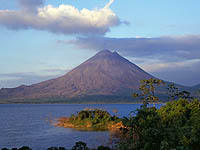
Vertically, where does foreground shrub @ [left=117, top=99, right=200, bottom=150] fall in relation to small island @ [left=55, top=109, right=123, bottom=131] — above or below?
above

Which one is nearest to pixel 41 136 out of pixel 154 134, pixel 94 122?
pixel 94 122

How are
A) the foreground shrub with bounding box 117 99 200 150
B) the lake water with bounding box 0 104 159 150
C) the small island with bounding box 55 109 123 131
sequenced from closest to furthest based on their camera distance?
1. the foreground shrub with bounding box 117 99 200 150
2. the lake water with bounding box 0 104 159 150
3. the small island with bounding box 55 109 123 131

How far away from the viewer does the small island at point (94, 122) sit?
111 ft

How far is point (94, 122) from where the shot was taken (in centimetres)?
3559

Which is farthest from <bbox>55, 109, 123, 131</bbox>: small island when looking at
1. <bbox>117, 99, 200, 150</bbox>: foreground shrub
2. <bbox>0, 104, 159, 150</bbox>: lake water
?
<bbox>117, 99, 200, 150</bbox>: foreground shrub

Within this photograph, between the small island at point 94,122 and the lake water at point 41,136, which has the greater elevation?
the small island at point 94,122

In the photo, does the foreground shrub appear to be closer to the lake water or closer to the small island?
the lake water

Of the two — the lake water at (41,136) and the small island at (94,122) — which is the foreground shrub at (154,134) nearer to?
the lake water at (41,136)

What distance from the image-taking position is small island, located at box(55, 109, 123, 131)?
3395cm

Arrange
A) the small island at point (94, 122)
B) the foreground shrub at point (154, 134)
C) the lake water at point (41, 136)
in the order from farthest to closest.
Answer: the small island at point (94, 122), the lake water at point (41, 136), the foreground shrub at point (154, 134)

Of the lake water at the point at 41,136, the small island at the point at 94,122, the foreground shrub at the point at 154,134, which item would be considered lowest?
the lake water at the point at 41,136

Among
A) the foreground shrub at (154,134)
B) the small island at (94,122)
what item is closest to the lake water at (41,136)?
the small island at (94,122)

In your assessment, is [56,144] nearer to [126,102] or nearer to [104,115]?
[104,115]

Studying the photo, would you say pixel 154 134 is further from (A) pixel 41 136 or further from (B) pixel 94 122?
(B) pixel 94 122
